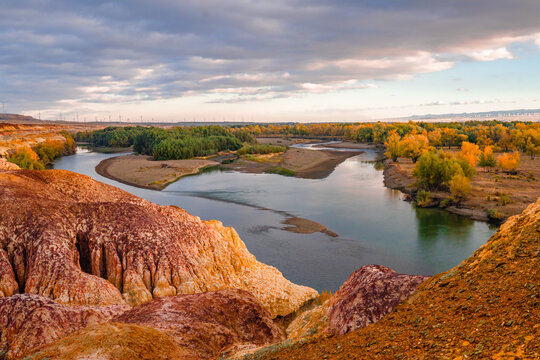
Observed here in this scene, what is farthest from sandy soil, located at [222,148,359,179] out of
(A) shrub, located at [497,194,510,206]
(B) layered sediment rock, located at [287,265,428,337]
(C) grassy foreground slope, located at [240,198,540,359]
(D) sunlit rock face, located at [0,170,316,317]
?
(C) grassy foreground slope, located at [240,198,540,359]

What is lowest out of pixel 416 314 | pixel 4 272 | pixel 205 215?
pixel 205 215

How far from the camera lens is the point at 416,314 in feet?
36.7

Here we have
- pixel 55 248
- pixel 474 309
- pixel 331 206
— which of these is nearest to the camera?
pixel 474 309

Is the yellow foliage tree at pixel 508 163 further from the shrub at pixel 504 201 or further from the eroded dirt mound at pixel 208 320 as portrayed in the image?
the eroded dirt mound at pixel 208 320

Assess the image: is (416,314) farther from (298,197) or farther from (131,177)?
(131,177)

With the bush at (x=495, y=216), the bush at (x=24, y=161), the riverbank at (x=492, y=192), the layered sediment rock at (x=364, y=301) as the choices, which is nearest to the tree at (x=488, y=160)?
the riverbank at (x=492, y=192)

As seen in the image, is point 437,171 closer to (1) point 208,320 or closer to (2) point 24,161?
(1) point 208,320

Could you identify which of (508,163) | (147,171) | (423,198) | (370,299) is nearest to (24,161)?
(147,171)

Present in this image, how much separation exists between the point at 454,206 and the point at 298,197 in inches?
1095

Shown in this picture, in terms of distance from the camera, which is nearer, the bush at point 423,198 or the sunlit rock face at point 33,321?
the sunlit rock face at point 33,321

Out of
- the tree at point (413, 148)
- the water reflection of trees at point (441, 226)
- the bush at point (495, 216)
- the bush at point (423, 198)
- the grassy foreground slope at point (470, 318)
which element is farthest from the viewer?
the tree at point (413, 148)

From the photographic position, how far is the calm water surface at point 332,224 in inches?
1682

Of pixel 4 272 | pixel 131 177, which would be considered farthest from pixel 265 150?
pixel 4 272

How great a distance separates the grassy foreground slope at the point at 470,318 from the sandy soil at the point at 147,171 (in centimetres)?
8095
